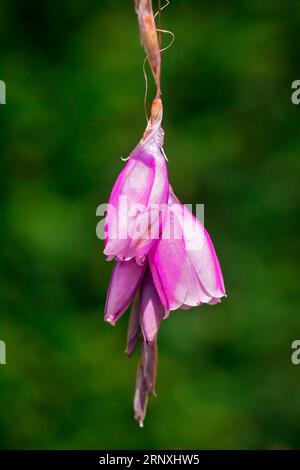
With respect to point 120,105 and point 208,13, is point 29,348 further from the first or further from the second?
point 208,13

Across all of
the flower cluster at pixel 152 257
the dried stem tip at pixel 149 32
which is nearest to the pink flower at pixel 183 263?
the flower cluster at pixel 152 257

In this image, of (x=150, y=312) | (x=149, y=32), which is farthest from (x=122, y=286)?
(x=149, y=32)

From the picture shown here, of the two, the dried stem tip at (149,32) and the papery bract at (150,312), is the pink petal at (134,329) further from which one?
the dried stem tip at (149,32)

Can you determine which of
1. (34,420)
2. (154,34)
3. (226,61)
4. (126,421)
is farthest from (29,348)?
(154,34)

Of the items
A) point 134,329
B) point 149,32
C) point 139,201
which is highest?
point 149,32

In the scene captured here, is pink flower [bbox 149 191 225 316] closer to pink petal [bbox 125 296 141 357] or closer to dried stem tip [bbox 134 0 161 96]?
pink petal [bbox 125 296 141 357]

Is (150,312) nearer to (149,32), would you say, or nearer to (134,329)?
(134,329)
